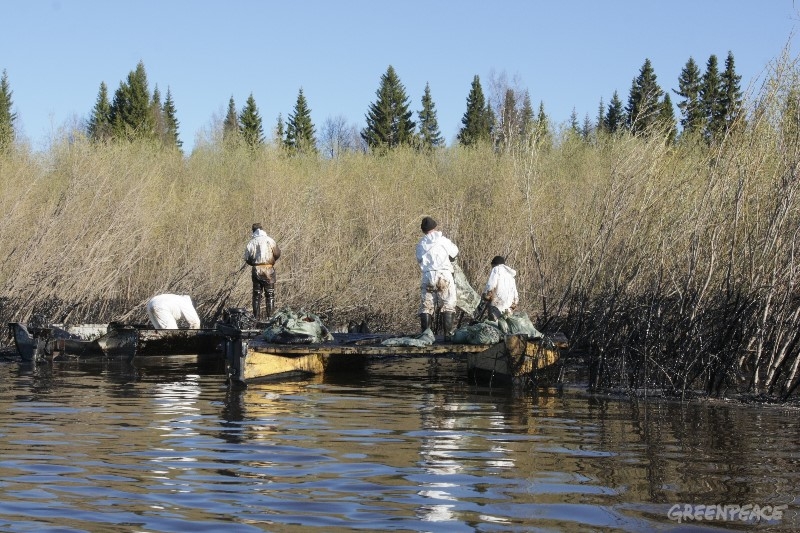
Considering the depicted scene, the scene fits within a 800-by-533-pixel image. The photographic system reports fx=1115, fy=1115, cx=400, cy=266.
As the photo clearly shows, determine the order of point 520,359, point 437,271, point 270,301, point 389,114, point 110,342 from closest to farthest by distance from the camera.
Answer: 1. point 520,359
2. point 437,271
3. point 110,342
4. point 270,301
5. point 389,114

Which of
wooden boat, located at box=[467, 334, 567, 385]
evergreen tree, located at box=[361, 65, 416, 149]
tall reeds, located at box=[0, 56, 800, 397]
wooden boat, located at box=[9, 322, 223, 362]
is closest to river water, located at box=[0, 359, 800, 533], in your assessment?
wooden boat, located at box=[467, 334, 567, 385]

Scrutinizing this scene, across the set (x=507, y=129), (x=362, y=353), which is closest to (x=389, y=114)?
(x=507, y=129)

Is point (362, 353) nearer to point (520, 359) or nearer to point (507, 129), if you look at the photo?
point (520, 359)

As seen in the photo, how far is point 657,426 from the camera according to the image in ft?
32.9

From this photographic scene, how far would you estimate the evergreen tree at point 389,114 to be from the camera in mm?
67688

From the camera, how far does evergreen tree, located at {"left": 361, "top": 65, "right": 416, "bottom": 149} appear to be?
67688 mm

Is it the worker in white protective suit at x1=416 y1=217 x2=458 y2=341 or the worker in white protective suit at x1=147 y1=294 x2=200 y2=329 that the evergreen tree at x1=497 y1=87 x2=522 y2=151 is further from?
the worker in white protective suit at x1=147 y1=294 x2=200 y2=329

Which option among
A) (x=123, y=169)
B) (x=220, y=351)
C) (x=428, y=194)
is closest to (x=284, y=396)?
(x=220, y=351)

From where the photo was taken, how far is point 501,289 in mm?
15711

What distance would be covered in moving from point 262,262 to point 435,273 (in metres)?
4.53

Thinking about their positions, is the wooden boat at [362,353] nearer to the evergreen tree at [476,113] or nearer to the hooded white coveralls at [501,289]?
the hooded white coveralls at [501,289]

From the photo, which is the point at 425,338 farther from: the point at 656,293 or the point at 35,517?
the point at 35,517

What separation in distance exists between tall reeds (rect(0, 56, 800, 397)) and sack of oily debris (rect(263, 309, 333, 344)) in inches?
132

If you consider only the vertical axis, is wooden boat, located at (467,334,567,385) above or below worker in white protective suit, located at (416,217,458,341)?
below
